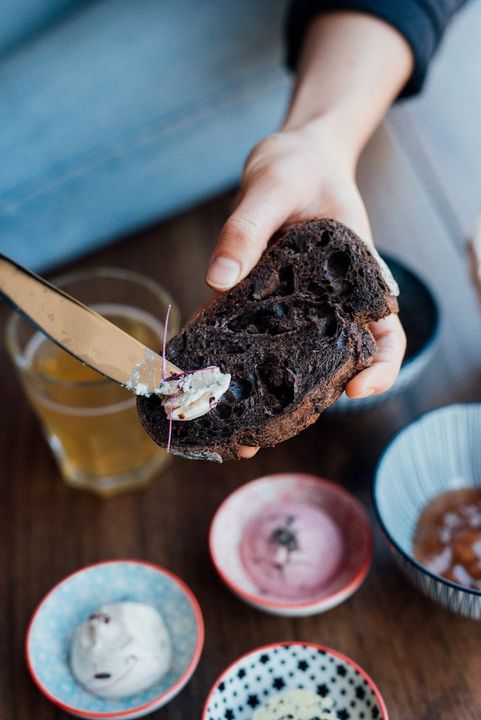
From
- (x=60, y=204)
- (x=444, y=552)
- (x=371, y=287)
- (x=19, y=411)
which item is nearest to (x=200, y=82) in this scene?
(x=60, y=204)

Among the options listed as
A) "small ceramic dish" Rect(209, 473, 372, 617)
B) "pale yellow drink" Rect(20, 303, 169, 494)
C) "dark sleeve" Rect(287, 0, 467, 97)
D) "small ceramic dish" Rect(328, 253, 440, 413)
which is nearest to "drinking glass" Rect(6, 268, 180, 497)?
"pale yellow drink" Rect(20, 303, 169, 494)

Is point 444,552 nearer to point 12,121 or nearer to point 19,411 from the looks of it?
point 19,411

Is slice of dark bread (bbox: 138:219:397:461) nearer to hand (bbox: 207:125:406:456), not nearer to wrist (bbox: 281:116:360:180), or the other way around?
hand (bbox: 207:125:406:456)

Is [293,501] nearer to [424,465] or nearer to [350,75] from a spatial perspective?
[424,465]

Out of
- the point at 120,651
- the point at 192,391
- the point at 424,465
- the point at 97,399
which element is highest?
the point at 192,391

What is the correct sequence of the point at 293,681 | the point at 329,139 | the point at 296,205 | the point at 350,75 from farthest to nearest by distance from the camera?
the point at 350,75 < the point at 329,139 < the point at 296,205 < the point at 293,681

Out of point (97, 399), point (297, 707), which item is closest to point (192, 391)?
point (97, 399)
